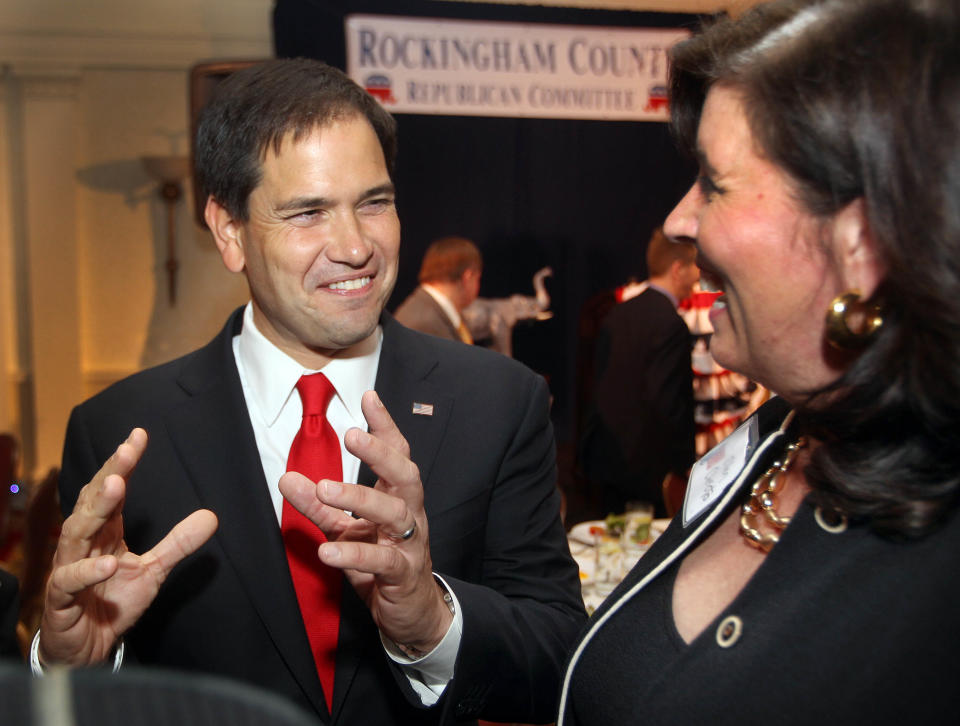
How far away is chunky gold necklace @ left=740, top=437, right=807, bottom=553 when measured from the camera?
103 cm

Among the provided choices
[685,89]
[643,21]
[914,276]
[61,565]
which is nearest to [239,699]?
[914,276]

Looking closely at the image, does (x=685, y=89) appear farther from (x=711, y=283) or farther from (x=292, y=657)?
(x=292, y=657)

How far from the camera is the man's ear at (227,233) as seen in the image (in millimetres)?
1635

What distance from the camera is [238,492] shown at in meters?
1.41

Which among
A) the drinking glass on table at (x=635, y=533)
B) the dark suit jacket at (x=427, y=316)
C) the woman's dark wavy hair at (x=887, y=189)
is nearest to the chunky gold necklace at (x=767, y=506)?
the woman's dark wavy hair at (x=887, y=189)

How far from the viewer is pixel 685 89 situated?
1.14m

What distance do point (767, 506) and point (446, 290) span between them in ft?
12.7

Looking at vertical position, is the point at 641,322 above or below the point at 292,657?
above

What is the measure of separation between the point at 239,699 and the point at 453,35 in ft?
20.2

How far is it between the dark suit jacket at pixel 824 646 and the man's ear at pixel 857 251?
247mm

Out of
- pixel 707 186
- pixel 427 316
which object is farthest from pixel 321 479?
pixel 427 316

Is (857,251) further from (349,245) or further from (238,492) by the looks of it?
(238,492)

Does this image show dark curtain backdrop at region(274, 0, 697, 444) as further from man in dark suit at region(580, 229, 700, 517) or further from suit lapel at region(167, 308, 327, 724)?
suit lapel at region(167, 308, 327, 724)

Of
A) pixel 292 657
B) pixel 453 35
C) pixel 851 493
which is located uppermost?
pixel 453 35
